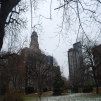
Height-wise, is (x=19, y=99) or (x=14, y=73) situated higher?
(x=14, y=73)

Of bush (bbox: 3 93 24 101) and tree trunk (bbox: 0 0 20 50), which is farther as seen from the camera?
bush (bbox: 3 93 24 101)

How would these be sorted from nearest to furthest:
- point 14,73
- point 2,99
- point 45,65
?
point 2,99 → point 14,73 → point 45,65

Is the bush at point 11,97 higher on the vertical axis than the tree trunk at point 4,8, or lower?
lower

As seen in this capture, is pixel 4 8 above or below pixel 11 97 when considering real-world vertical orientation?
above

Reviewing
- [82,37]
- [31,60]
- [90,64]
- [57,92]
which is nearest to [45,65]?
[31,60]

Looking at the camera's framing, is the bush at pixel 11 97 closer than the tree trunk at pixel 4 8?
No

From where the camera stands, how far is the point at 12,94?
17344 mm

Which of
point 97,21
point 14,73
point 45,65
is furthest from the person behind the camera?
point 45,65

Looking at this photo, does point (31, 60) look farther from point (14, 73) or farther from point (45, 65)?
point (14, 73)

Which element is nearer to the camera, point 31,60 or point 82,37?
point 82,37

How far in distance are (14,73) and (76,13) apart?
41046mm

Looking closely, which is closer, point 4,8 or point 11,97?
point 4,8

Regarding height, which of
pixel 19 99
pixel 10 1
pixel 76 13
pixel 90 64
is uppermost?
pixel 90 64

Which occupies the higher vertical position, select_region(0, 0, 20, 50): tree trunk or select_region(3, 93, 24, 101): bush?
select_region(0, 0, 20, 50): tree trunk
